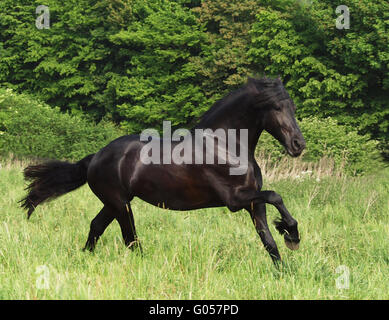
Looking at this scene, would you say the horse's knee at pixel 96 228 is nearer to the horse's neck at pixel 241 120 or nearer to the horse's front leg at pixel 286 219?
the horse's neck at pixel 241 120

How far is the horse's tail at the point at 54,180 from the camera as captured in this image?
543 centimetres

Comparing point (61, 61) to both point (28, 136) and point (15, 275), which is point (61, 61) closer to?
point (28, 136)

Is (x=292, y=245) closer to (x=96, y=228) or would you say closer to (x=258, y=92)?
(x=258, y=92)

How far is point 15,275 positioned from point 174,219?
2.77 metres

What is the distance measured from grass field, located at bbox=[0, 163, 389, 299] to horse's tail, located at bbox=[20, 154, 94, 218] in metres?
0.35

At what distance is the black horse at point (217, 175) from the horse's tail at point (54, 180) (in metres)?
0.31

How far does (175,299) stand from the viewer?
135 inches

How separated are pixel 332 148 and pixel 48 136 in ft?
36.4

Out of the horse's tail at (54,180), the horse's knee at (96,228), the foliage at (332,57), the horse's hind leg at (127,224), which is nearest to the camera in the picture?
the horse's hind leg at (127,224)

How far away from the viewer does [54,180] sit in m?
5.45
